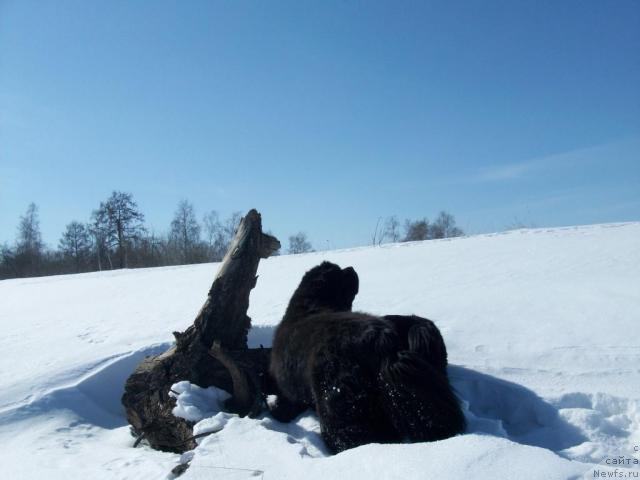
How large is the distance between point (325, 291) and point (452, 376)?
5.08ft

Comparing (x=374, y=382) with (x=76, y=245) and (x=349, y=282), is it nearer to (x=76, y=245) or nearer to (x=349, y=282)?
(x=349, y=282)

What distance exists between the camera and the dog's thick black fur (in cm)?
336

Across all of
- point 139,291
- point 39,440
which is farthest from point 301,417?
point 139,291

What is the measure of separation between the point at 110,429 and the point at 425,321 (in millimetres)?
3616

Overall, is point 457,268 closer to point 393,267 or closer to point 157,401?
point 393,267

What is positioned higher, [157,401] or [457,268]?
[457,268]

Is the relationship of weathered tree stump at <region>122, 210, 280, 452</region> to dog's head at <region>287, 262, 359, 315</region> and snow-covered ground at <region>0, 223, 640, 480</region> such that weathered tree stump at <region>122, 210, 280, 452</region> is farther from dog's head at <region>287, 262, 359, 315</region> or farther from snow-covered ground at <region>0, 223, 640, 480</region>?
dog's head at <region>287, 262, 359, 315</region>

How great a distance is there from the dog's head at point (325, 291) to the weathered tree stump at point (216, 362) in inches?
29.8

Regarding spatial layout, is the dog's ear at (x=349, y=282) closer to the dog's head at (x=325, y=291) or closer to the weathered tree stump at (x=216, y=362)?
the dog's head at (x=325, y=291)

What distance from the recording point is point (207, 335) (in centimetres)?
529

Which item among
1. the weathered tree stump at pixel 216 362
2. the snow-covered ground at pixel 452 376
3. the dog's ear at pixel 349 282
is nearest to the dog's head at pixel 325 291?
the dog's ear at pixel 349 282

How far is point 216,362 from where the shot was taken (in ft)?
17.0

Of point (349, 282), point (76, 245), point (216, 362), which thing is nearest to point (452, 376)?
point (349, 282)

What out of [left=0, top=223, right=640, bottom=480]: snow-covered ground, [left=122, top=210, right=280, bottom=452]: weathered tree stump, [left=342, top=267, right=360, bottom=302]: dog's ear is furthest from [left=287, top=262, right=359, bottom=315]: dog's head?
[left=0, top=223, right=640, bottom=480]: snow-covered ground
